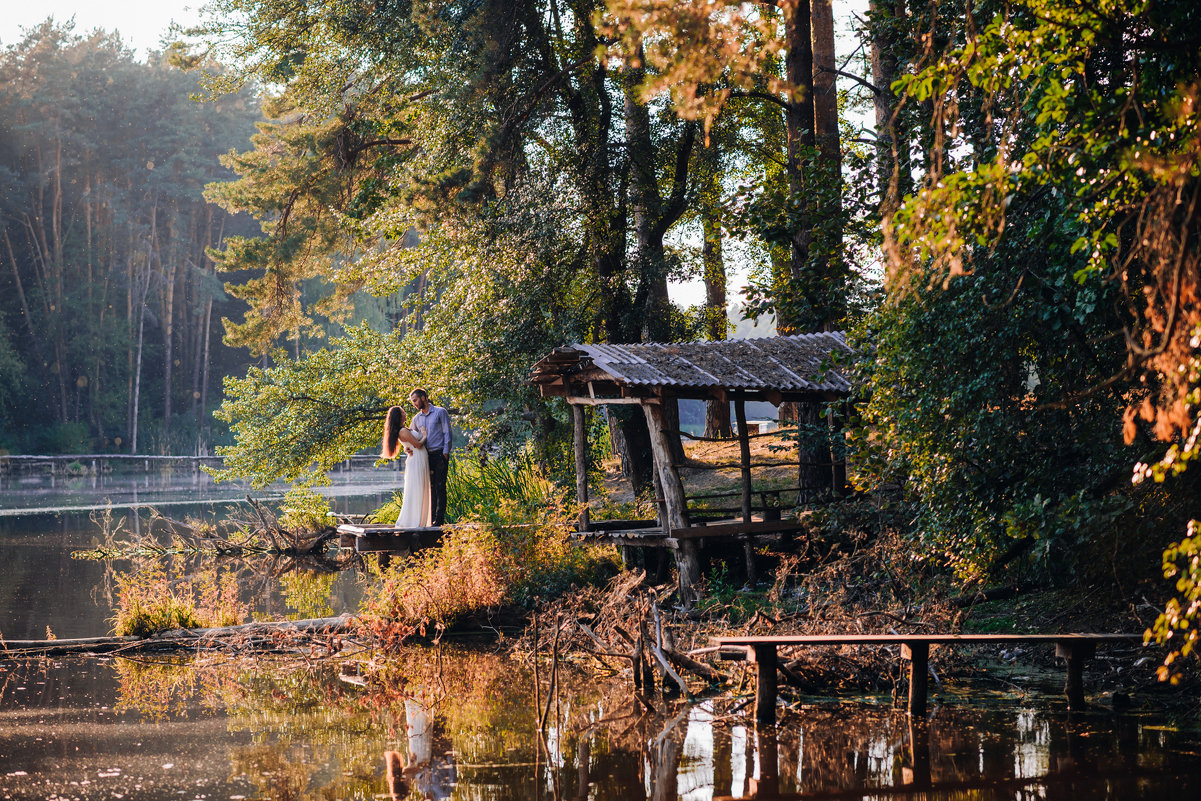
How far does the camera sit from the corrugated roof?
1192cm

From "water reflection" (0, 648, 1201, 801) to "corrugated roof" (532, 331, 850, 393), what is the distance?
3792mm

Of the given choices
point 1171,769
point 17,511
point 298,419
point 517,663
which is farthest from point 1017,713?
point 17,511

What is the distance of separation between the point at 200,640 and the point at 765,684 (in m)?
6.13

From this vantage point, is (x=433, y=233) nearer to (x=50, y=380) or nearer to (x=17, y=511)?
(x=17, y=511)

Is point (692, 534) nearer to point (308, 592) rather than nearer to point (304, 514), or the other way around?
point (308, 592)

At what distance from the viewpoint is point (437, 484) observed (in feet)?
49.6

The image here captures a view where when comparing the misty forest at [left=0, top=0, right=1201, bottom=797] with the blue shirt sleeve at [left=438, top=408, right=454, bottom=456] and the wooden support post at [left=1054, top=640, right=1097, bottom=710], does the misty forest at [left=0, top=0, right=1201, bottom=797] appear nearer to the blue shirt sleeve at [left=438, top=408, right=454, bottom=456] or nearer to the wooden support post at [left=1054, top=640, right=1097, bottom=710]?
the wooden support post at [left=1054, top=640, right=1097, bottom=710]

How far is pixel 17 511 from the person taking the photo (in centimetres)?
3075

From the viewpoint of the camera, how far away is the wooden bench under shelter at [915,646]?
732 centimetres

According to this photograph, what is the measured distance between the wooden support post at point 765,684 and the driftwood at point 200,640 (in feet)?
17.2

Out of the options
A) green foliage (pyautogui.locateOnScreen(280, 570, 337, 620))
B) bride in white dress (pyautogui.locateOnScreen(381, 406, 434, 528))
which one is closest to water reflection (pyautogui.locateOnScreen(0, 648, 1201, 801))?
green foliage (pyautogui.locateOnScreen(280, 570, 337, 620))

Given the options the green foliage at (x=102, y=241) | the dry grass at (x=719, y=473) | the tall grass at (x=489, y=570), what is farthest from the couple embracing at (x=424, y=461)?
the green foliage at (x=102, y=241)

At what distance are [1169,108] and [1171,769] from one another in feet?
12.6

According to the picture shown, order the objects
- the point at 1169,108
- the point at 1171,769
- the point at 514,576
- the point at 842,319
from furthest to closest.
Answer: the point at 842,319
the point at 514,576
the point at 1171,769
the point at 1169,108
